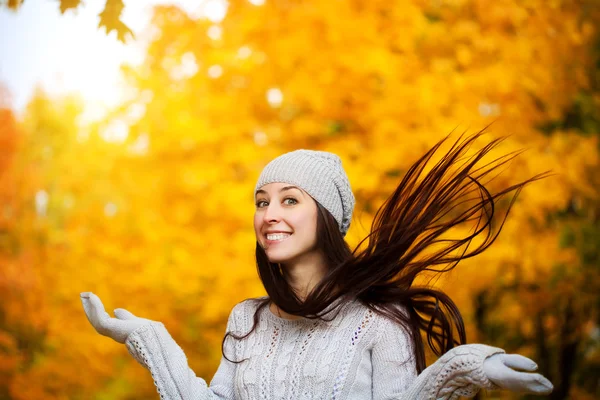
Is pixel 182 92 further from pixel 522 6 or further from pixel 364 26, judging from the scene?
pixel 522 6

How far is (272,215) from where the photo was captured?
8.26 ft

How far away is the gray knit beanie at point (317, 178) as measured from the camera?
8.45 ft

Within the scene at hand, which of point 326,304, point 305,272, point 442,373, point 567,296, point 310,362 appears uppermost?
point 567,296

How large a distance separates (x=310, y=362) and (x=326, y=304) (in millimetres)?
206

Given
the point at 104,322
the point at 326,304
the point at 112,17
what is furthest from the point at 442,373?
the point at 112,17

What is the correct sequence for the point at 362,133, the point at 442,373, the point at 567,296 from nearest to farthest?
1. the point at 442,373
2. the point at 362,133
3. the point at 567,296

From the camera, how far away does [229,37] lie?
5586mm

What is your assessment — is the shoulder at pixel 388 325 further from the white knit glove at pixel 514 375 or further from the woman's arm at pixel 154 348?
the woman's arm at pixel 154 348

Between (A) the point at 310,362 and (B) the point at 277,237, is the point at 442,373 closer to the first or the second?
(A) the point at 310,362

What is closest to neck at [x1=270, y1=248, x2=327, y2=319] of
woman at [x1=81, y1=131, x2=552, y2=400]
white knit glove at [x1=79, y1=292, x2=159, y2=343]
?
woman at [x1=81, y1=131, x2=552, y2=400]

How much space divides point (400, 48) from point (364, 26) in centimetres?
28

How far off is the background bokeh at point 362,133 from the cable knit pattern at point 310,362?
7.21 feet

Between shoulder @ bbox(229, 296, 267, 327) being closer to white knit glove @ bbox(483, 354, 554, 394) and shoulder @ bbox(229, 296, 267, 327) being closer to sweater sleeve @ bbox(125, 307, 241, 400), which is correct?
sweater sleeve @ bbox(125, 307, 241, 400)

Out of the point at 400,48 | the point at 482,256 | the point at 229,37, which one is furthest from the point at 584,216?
the point at 229,37
